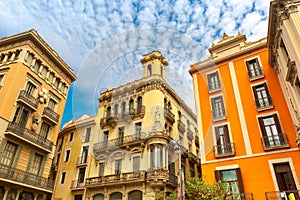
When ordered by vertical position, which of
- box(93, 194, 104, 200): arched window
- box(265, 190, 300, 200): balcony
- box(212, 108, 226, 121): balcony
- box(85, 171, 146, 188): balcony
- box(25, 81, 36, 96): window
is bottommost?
box(265, 190, 300, 200): balcony

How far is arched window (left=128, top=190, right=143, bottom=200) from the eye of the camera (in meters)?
20.7

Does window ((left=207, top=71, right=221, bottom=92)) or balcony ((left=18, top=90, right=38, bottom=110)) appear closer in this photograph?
balcony ((left=18, top=90, right=38, bottom=110))

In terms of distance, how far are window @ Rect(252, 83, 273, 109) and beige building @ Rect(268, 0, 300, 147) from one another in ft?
3.92

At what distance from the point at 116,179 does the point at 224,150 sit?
1114 centimetres

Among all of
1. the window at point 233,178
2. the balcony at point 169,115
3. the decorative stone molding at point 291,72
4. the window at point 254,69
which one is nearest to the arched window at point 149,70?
the balcony at point 169,115

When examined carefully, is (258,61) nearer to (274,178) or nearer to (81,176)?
(274,178)

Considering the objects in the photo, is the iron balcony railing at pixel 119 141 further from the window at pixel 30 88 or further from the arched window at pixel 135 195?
the window at pixel 30 88

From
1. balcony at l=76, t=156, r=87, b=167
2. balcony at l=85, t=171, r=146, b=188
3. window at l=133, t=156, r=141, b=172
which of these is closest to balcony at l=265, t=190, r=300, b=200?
balcony at l=85, t=171, r=146, b=188

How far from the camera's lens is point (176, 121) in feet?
89.0

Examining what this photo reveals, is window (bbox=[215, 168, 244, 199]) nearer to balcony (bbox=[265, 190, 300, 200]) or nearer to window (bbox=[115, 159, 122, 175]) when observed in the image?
balcony (bbox=[265, 190, 300, 200])

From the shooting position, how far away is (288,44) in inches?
548

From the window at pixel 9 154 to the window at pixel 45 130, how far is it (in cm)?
317

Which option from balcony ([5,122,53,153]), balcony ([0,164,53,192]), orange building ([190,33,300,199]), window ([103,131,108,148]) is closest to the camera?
orange building ([190,33,300,199])

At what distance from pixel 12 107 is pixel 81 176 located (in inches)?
477
